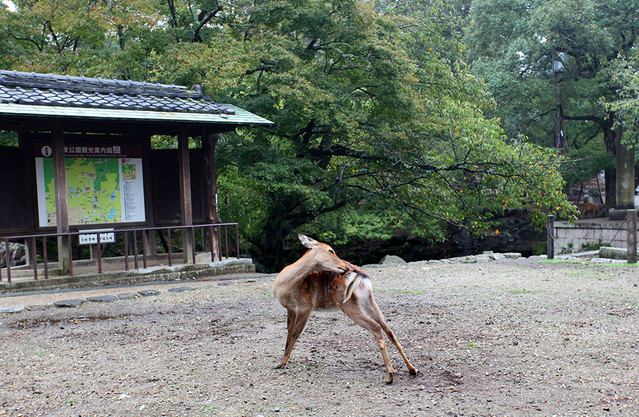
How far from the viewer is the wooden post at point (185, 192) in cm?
1024

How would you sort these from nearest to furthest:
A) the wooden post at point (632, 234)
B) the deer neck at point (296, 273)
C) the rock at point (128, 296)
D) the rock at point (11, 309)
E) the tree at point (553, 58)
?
the deer neck at point (296, 273) → the rock at point (11, 309) → the rock at point (128, 296) → the wooden post at point (632, 234) → the tree at point (553, 58)

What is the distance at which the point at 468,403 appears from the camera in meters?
3.63

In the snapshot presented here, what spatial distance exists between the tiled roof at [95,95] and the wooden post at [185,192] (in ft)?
2.51

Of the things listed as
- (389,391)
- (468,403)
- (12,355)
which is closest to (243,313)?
(12,355)

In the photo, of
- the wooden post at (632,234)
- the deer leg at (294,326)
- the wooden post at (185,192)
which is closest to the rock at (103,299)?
the wooden post at (185,192)

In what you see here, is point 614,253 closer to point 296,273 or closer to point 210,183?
point 210,183

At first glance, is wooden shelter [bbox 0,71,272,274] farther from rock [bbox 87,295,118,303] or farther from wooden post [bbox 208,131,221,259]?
rock [bbox 87,295,118,303]

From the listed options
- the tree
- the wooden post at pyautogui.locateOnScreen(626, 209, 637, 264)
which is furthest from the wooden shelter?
the tree

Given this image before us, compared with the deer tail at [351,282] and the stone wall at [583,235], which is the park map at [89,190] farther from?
the stone wall at [583,235]

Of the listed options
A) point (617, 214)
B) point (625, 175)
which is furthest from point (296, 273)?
point (625, 175)

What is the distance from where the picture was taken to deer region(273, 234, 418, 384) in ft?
13.3

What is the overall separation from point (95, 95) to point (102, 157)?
1.14 m

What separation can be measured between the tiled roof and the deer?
603cm

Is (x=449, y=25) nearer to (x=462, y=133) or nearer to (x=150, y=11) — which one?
(x=462, y=133)
